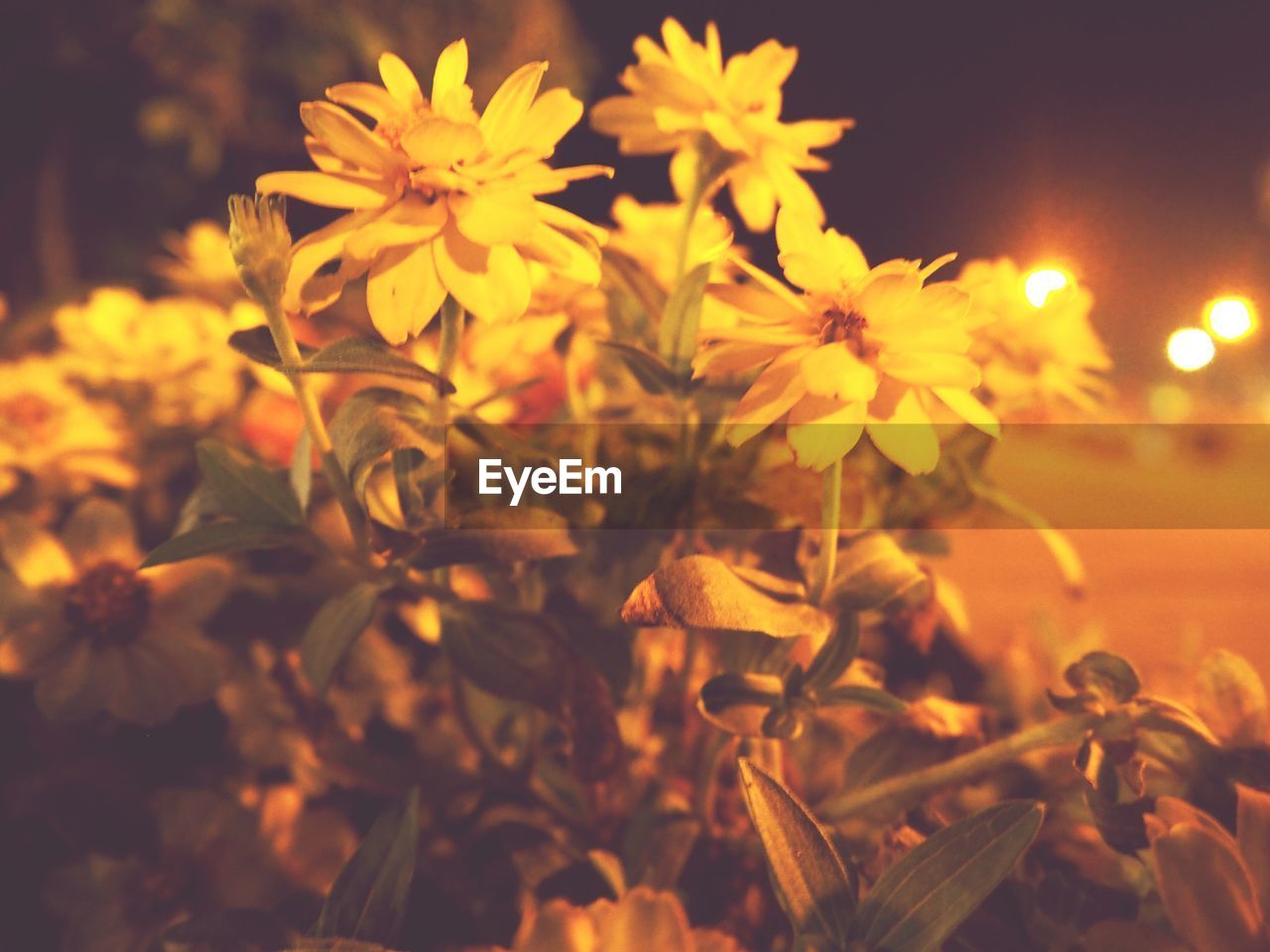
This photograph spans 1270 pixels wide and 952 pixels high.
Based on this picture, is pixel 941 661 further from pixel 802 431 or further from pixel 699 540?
pixel 802 431

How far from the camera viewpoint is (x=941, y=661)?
0.64 m

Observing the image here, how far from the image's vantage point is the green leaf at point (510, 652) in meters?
0.35

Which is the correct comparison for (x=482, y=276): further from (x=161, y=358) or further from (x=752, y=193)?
(x=161, y=358)

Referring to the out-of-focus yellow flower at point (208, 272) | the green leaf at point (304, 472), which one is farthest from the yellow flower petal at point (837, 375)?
the out-of-focus yellow flower at point (208, 272)

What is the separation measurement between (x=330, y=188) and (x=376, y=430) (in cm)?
8

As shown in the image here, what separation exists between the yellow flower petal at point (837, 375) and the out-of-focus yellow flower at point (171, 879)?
34 centimetres

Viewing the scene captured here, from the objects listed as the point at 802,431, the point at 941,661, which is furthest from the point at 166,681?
the point at 941,661

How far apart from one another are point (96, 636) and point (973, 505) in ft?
1.42

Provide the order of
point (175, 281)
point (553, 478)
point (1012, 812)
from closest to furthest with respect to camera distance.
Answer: point (1012, 812), point (553, 478), point (175, 281)

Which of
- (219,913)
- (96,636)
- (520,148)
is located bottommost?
(219,913)

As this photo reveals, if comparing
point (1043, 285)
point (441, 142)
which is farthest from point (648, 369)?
point (1043, 285)

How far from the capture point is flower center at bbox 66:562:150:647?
1.39 feet

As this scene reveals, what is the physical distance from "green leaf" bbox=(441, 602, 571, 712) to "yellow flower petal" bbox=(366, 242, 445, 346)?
0.12 metres

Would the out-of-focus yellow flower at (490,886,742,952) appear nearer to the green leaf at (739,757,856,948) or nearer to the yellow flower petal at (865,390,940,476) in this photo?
the green leaf at (739,757,856,948)
